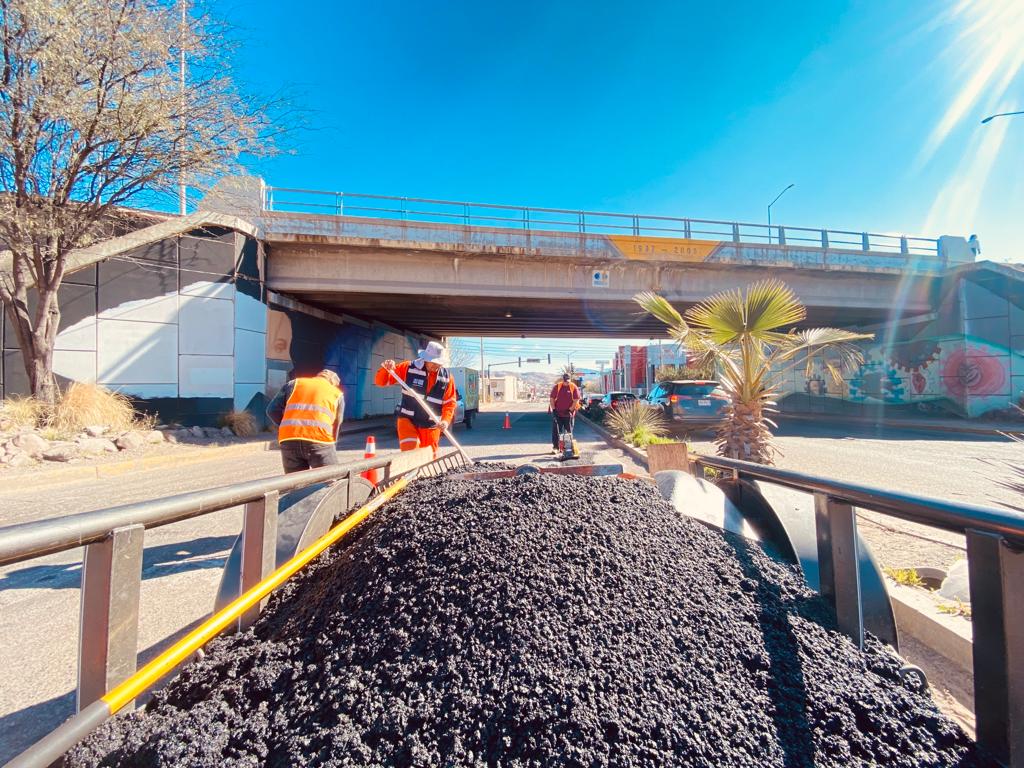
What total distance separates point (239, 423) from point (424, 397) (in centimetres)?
995

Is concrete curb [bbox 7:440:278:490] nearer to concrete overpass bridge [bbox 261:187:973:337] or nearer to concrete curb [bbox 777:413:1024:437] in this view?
concrete overpass bridge [bbox 261:187:973:337]

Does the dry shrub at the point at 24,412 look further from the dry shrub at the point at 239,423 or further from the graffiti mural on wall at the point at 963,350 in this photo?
the graffiti mural on wall at the point at 963,350

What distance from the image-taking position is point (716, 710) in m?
1.32

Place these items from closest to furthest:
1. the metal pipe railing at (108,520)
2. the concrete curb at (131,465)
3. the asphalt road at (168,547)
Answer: the metal pipe railing at (108,520)
the asphalt road at (168,547)
the concrete curb at (131,465)

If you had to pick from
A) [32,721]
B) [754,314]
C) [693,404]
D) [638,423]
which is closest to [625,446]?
[638,423]

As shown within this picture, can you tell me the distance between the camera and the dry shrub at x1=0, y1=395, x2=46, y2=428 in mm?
8844

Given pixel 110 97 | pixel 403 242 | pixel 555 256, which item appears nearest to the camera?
pixel 110 97

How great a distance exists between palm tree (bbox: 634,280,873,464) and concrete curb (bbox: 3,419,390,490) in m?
9.72

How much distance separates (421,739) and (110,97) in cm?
1243

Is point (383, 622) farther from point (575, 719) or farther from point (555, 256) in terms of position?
point (555, 256)

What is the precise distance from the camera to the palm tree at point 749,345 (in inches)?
241

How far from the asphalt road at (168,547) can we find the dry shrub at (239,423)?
2391 millimetres

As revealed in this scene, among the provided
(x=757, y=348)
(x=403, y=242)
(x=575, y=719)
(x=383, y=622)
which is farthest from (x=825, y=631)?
(x=403, y=242)

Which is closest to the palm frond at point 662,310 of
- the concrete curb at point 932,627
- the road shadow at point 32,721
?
the concrete curb at point 932,627
